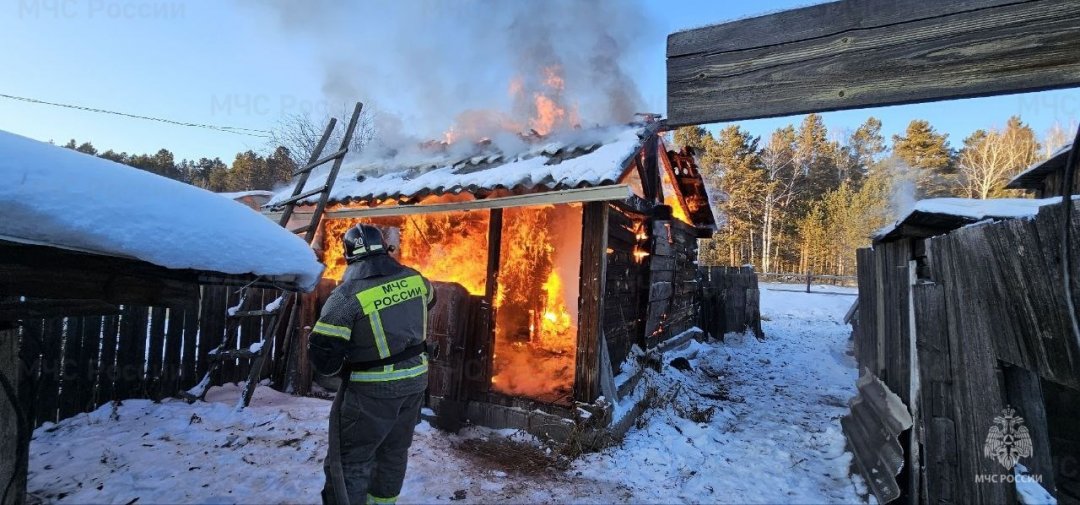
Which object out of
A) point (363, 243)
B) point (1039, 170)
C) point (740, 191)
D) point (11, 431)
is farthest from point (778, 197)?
point (11, 431)

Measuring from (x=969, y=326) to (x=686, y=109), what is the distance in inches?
95.4

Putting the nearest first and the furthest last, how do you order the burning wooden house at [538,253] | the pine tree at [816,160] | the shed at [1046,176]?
the burning wooden house at [538,253]
the shed at [1046,176]
the pine tree at [816,160]

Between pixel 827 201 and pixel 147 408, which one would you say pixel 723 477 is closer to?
pixel 147 408

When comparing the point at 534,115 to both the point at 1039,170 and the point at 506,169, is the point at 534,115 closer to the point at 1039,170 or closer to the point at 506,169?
the point at 506,169

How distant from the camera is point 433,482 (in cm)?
443

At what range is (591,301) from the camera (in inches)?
238

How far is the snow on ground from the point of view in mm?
4098

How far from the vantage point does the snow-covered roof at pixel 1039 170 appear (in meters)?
6.62

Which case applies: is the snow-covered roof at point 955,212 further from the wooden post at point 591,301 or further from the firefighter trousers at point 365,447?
the firefighter trousers at point 365,447

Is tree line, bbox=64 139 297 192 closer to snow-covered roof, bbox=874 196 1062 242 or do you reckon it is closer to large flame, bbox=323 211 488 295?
large flame, bbox=323 211 488 295

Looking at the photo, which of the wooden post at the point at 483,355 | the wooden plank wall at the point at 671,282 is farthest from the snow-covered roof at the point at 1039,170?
the wooden post at the point at 483,355

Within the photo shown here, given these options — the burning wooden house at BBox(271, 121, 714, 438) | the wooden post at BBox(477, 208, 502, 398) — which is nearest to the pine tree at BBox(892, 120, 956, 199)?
the burning wooden house at BBox(271, 121, 714, 438)

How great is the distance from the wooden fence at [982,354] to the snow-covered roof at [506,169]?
10.6 ft

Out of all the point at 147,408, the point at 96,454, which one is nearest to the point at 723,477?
the point at 96,454
